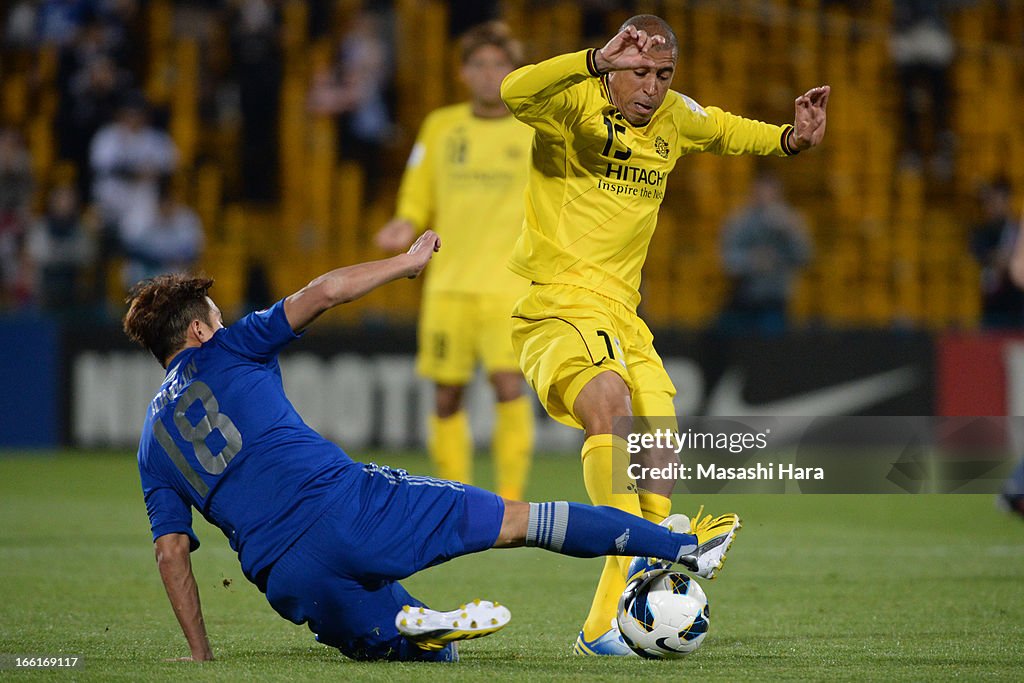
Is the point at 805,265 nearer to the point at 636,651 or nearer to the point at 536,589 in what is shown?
the point at 536,589

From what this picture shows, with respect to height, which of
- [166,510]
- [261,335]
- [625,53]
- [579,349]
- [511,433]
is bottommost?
[511,433]

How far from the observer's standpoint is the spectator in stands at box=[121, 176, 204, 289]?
43.4 ft

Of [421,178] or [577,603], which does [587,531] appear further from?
[421,178]

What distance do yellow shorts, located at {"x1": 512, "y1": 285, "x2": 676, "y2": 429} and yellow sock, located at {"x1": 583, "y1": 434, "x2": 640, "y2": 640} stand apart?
7.1 inches

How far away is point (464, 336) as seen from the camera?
8797 mm

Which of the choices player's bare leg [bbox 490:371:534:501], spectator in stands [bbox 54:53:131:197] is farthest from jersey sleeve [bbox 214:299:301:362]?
spectator in stands [bbox 54:53:131:197]

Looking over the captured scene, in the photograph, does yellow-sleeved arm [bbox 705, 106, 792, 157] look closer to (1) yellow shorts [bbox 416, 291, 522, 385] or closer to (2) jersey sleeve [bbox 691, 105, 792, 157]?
(2) jersey sleeve [bbox 691, 105, 792, 157]

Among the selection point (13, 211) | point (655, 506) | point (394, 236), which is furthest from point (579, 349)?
Result: point (13, 211)

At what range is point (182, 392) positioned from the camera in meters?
4.44

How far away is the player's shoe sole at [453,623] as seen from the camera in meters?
4.36

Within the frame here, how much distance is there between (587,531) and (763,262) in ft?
29.3

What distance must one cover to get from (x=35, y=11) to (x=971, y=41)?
10378 millimetres

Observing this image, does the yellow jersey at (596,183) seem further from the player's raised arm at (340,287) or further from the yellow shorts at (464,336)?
the yellow shorts at (464,336)

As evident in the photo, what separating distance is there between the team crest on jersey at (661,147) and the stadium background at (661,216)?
24.8 ft
